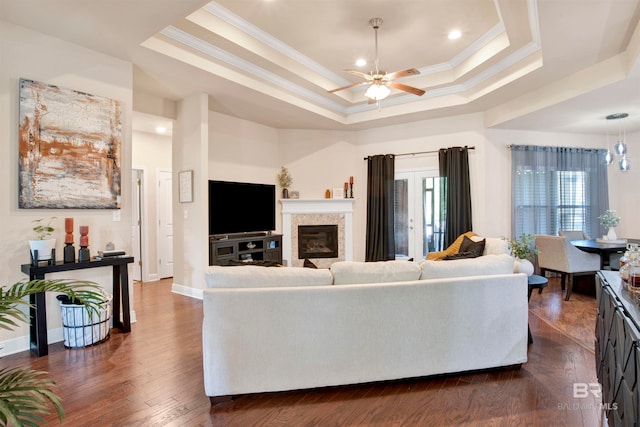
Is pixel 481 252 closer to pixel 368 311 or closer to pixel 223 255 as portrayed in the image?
pixel 368 311

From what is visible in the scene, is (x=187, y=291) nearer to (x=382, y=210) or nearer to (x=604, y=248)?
(x=382, y=210)

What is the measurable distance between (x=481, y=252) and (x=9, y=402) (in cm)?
426

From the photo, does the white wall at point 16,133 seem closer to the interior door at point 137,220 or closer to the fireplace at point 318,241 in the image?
the interior door at point 137,220

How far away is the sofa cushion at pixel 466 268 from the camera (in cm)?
247

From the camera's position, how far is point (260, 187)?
5.94 meters

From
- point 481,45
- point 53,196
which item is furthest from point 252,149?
point 481,45

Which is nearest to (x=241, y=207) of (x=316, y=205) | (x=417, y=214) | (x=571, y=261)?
(x=316, y=205)

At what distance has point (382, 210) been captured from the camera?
249 inches

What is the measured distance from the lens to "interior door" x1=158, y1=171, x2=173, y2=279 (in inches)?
A: 239

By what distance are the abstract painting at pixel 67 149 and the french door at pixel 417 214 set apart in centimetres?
459

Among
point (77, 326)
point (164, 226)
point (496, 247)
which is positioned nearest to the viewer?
point (77, 326)

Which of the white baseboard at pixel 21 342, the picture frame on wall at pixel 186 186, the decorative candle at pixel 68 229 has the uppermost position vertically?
the picture frame on wall at pixel 186 186

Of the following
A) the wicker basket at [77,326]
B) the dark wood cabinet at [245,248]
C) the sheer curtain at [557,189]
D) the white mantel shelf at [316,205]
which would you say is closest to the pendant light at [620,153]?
the sheer curtain at [557,189]

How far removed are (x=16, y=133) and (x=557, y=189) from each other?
24.5 feet
